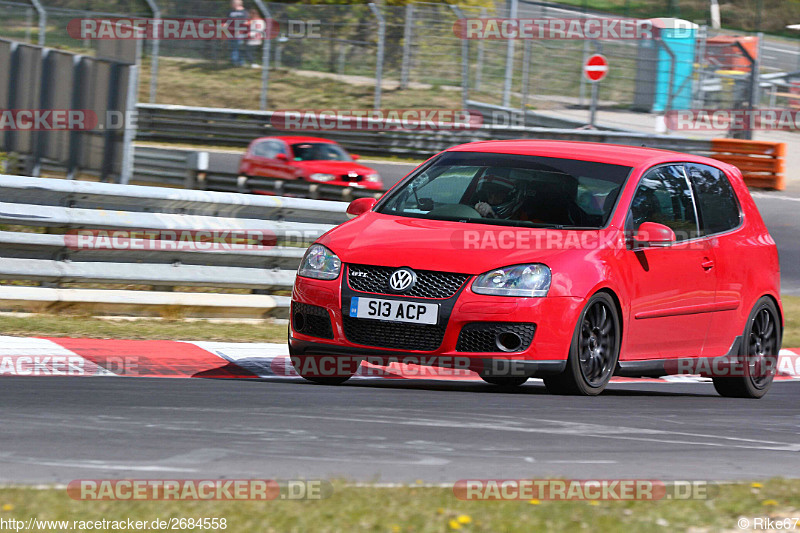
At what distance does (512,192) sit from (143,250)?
10.9 ft

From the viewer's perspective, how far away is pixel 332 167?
70.4ft

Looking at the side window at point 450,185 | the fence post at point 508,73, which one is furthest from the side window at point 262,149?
the side window at point 450,185

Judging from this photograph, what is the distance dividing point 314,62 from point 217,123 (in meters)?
2.66

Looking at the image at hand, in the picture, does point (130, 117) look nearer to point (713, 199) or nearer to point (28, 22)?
point (713, 199)

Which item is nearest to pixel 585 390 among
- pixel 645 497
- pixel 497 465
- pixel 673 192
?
pixel 673 192

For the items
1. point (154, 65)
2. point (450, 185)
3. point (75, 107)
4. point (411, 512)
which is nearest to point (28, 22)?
point (154, 65)

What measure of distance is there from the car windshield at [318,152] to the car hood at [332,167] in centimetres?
20

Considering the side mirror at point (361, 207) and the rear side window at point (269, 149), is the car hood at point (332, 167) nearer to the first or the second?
the rear side window at point (269, 149)

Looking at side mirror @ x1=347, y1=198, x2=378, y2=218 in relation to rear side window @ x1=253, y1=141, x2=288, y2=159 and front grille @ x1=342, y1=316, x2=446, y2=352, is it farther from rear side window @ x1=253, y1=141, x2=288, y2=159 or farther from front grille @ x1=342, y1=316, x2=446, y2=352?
rear side window @ x1=253, y1=141, x2=288, y2=159

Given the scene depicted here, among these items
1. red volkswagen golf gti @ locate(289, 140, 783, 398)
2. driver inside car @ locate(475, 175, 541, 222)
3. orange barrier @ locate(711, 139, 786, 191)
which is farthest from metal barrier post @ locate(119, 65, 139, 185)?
orange barrier @ locate(711, 139, 786, 191)

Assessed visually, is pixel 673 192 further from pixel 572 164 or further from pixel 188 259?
pixel 188 259

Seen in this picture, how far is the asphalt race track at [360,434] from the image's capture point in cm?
470

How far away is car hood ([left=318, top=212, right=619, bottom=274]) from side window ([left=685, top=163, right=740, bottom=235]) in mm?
1187

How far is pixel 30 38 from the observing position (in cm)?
2492
